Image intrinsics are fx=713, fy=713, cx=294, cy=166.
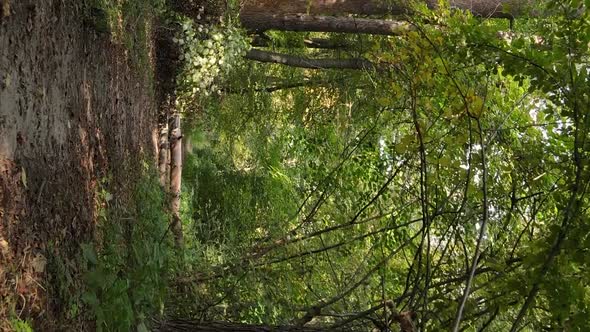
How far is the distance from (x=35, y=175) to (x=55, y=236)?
1.25 ft

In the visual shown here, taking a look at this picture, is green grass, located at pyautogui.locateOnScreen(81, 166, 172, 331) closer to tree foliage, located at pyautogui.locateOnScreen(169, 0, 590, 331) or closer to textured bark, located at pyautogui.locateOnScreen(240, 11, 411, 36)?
tree foliage, located at pyautogui.locateOnScreen(169, 0, 590, 331)

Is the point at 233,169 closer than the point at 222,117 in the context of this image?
No

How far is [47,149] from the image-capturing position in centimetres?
383

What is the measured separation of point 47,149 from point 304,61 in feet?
17.8

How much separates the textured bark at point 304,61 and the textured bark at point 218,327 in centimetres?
516

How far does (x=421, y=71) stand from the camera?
3764mm

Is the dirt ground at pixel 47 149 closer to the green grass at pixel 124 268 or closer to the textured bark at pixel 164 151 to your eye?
the green grass at pixel 124 268

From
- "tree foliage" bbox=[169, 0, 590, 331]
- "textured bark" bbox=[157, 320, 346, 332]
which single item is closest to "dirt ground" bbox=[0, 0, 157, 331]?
"textured bark" bbox=[157, 320, 346, 332]

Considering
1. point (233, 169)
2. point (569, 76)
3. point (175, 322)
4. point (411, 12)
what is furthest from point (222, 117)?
point (569, 76)

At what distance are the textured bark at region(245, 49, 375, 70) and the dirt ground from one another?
370 centimetres

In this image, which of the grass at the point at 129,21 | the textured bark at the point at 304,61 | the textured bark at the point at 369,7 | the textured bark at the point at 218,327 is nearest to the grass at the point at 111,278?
the textured bark at the point at 218,327

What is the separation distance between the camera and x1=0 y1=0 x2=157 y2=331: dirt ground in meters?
3.27

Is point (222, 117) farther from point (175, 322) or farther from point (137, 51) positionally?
point (175, 322)

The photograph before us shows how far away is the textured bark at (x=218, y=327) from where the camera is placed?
3.62 m
